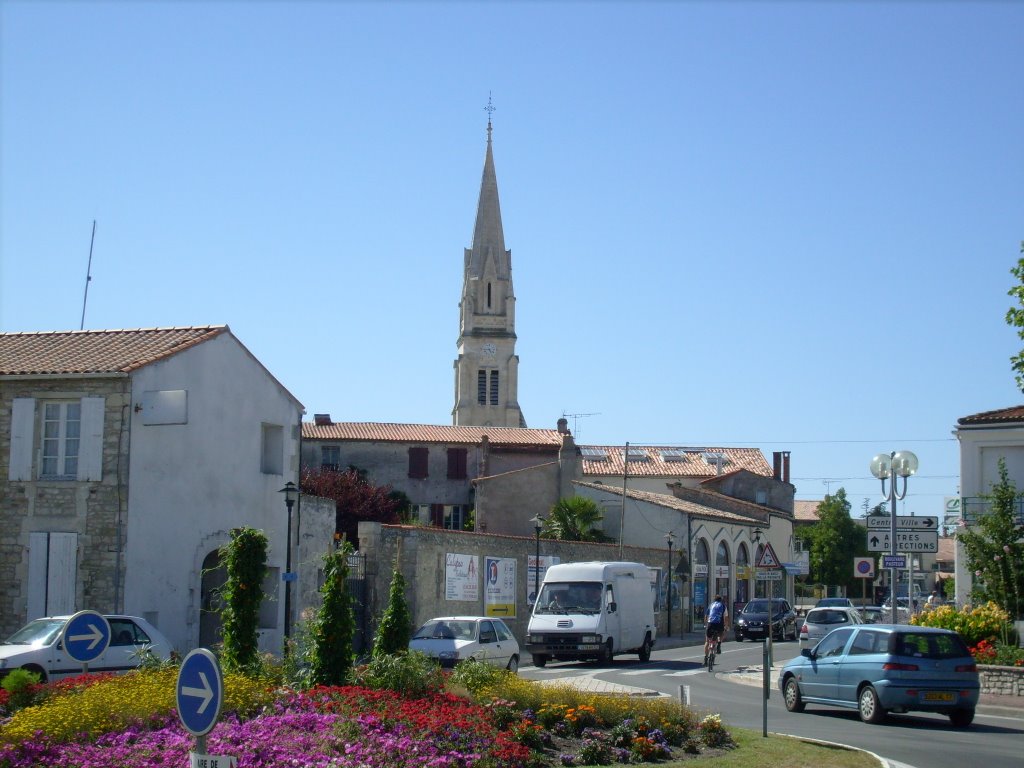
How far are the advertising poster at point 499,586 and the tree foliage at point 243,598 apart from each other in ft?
60.2

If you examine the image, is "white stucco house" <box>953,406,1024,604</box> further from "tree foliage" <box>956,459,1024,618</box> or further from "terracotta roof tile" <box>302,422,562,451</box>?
"terracotta roof tile" <box>302,422,562,451</box>

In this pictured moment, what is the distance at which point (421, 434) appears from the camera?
65.2m

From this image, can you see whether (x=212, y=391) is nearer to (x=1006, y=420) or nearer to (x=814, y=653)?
(x=814, y=653)

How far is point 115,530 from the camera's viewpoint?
24719 millimetres

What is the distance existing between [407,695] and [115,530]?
12764mm

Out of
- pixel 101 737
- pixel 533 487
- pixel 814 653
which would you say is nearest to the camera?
pixel 101 737

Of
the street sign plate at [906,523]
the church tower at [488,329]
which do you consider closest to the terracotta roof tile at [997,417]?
the street sign plate at [906,523]

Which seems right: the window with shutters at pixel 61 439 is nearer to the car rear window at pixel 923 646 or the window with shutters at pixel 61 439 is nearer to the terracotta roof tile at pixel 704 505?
the car rear window at pixel 923 646

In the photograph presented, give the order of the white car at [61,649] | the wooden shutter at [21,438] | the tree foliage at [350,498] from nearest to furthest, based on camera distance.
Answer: the white car at [61,649]
the wooden shutter at [21,438]
the tree foliage at [350,498]

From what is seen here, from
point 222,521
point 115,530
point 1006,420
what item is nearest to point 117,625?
point 115,530

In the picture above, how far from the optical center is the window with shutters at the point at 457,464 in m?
64.1

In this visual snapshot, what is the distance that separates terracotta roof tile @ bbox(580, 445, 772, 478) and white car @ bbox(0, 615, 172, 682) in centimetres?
4878

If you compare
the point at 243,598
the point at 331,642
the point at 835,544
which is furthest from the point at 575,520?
the point at 835,544

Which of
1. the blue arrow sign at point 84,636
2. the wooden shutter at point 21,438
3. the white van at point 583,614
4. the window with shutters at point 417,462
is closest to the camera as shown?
the blue arrow sign at point 84,636
